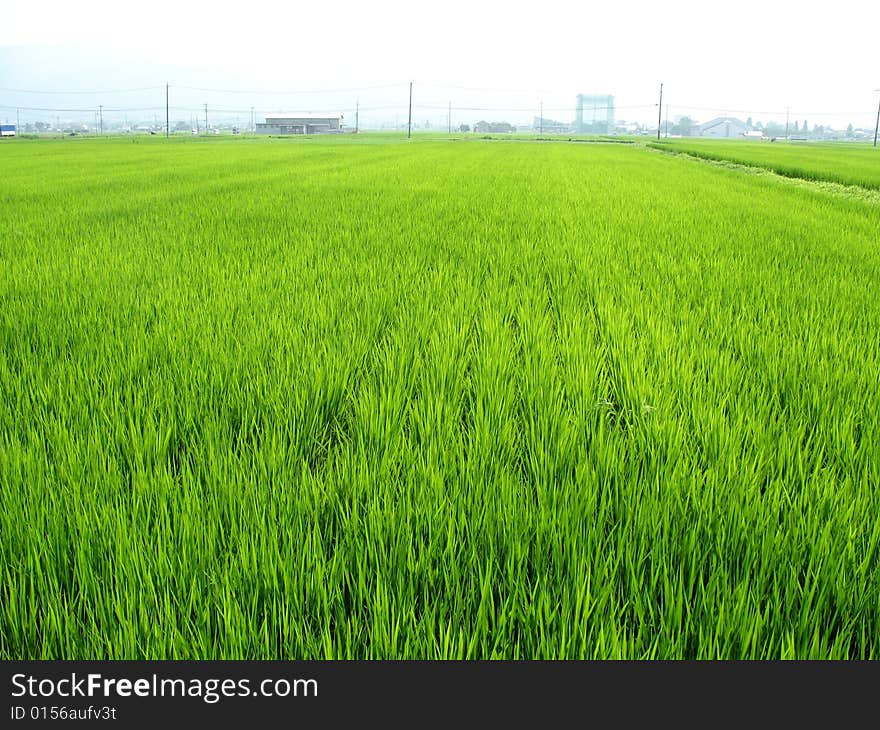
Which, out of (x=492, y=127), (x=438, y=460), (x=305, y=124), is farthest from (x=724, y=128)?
(x=438, y=460)

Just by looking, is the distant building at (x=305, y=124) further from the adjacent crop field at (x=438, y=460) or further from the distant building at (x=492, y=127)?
the adjacent crop field at (x=438, y=460)

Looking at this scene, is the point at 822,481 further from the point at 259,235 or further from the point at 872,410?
the point at 259,235

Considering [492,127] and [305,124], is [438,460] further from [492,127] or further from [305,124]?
[492,127]

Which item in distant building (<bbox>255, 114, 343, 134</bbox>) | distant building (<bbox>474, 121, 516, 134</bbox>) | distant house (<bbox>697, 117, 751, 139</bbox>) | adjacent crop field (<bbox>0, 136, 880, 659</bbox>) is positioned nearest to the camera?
adjacent crop field (<bbox>0, 136, 880, 659</bbox>)

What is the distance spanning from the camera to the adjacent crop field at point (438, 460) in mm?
1069

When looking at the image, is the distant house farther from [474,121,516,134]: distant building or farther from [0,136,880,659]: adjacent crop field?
[0,136,880,659]: adjacent crop field

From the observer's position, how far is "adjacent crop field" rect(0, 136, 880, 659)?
1.07 metres

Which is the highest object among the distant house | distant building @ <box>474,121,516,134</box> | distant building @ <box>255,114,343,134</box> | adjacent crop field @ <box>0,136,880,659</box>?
the distant house

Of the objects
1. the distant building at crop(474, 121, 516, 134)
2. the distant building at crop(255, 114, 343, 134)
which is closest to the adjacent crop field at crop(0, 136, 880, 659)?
the distant building at crop(255, 114, 343, 134)

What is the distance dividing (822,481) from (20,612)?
5.41 feet

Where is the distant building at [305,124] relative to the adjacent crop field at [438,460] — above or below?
above

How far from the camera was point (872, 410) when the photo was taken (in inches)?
78.7

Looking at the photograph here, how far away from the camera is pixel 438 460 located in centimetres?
160

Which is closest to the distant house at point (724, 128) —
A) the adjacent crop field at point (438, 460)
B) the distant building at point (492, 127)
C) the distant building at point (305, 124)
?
the distant building at point (492, 127)
